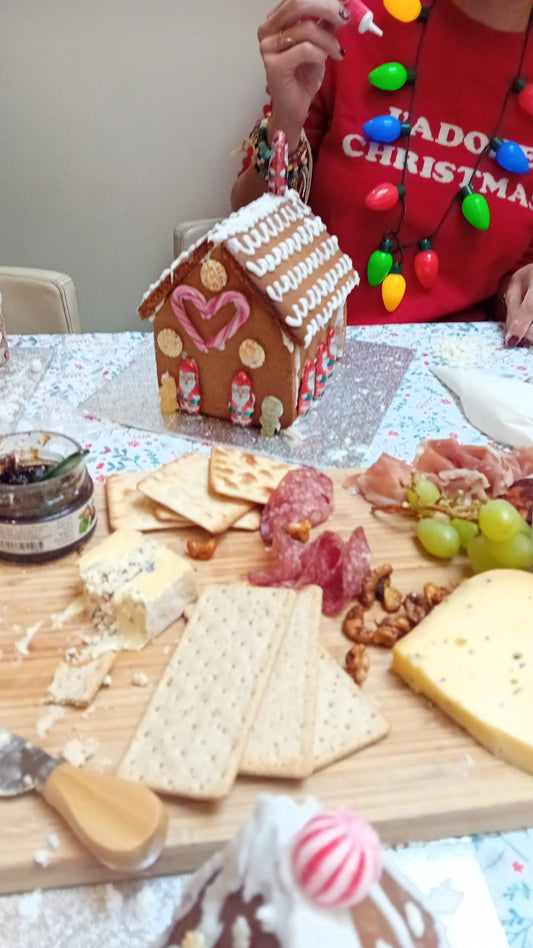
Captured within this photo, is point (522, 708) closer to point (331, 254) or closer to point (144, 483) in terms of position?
point (144, 483)

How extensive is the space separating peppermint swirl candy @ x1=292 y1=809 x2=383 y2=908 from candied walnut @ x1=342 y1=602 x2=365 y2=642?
1.42 ft

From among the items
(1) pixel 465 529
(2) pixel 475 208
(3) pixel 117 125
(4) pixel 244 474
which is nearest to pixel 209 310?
(4) pixel 244 474

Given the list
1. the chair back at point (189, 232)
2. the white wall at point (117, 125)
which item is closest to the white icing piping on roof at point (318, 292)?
the chair back at point (189, 232)

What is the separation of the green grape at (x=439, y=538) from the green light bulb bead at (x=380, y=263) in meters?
0.95

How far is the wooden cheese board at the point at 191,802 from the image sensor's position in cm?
65

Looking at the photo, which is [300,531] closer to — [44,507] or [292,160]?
[44,507]

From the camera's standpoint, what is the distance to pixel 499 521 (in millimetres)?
908

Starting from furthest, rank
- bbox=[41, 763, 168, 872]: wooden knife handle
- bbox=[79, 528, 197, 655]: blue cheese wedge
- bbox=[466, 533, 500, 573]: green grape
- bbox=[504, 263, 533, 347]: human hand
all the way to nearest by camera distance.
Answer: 1. bbox=[504, 263, 533, 347]: human hand
2. bbox=[466, 533, 500, 573]: green grape
3. bbox=[79, 528, 197, 655]: blue cheese wedge
4. bbox=[41, 763, 168, 872]: wooden knife handle

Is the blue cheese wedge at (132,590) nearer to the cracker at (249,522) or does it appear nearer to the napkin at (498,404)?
the cracker at (249,522)

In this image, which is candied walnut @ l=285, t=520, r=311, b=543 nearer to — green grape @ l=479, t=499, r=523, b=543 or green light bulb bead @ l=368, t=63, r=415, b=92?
green grape @ l=479, t=499, r=523, b=543

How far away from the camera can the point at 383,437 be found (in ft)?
4.27

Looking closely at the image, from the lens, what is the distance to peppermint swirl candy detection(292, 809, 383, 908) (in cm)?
40

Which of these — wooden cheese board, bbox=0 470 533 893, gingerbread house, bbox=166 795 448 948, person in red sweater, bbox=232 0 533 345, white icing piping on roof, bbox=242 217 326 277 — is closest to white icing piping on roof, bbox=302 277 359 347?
white icing piping on roof, bbox=242 217 326 277

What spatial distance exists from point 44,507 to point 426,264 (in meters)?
1.18
